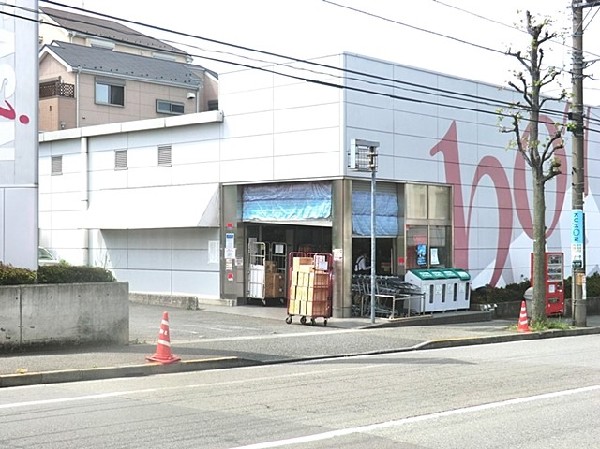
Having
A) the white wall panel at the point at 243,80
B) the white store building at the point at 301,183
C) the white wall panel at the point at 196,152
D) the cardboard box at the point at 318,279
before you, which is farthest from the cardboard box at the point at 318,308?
the white wall panel at the point at 243,80

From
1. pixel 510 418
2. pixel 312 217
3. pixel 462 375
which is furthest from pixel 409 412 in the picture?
pixel 312 217

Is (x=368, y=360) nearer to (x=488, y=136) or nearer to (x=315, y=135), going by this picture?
Result: (x=315, y=135)

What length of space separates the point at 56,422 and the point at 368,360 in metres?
7.51

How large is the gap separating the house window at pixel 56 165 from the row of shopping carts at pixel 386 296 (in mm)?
12594

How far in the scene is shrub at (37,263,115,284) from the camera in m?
15.5

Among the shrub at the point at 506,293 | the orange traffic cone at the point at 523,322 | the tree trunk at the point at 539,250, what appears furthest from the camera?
the shrub at the point at 506,293

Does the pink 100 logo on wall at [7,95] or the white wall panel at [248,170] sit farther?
the white wall panel at [248,170]

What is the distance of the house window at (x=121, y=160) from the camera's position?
89.4 feet

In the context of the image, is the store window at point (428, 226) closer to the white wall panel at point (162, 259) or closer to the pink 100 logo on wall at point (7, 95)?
the white wall panel at point (162, 259)

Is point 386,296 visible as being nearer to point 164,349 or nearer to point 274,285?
point 274,285

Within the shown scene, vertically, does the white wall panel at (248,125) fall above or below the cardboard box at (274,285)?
above

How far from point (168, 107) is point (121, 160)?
22952 mm

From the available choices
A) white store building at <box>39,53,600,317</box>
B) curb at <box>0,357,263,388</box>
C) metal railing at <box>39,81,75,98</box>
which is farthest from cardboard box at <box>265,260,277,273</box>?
metal railing at <box>39,81,75,98</box>

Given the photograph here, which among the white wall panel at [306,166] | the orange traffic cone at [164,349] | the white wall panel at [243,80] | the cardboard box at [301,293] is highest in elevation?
Answer: the white wall panel at [243,80]
